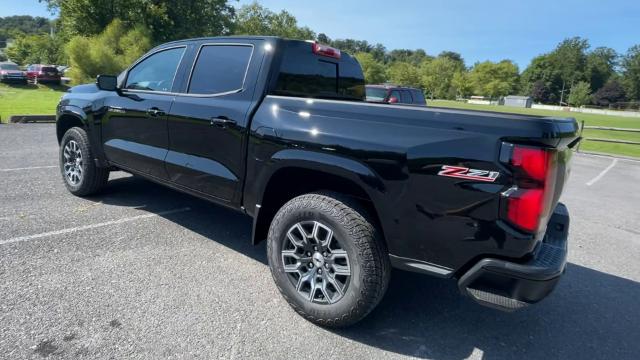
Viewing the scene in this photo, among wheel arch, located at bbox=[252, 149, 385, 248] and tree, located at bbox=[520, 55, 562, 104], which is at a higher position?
tree, located at bbox=[520, 55, 562, 104]

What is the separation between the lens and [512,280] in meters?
2.09

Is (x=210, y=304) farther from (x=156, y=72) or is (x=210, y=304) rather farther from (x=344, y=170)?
(x=156, y=72)

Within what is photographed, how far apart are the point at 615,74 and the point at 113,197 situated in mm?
143727

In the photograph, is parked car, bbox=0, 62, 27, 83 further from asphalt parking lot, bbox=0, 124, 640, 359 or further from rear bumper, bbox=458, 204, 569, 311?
rear bumper, bbox=458, 204, 569, 311

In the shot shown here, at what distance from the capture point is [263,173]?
2943 millimetres

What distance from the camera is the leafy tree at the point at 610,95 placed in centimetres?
9762

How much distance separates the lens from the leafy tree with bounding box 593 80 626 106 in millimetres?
97625

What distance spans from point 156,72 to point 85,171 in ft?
5.28

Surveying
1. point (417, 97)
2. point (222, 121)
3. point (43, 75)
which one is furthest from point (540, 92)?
point (222, 121)

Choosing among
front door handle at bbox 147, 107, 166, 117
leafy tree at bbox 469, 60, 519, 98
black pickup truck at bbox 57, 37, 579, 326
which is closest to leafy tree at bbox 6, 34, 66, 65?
front door handle at bbox 147, 107, 166, 117

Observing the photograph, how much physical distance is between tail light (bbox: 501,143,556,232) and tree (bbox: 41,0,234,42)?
35.6m

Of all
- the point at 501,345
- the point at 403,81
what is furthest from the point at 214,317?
the point at 403,81

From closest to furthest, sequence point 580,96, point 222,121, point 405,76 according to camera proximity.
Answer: point 222,121, point 405,76, point 580,96

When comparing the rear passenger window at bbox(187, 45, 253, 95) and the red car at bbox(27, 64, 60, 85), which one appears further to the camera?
the red car at bbox(27, 64, 60, 85)
